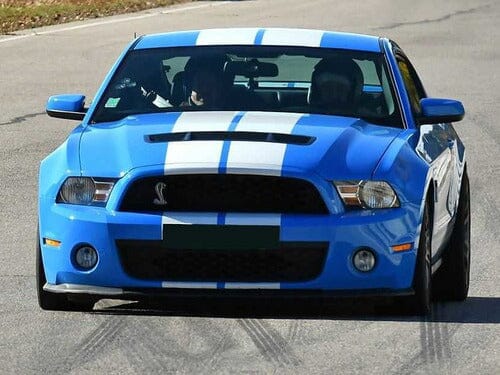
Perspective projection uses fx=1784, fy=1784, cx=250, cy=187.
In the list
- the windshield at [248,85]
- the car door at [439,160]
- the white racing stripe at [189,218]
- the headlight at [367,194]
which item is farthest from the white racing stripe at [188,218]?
the windshield at [248,85]

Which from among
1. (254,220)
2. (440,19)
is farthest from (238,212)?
(440,19)

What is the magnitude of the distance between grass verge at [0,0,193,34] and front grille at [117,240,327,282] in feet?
60.8

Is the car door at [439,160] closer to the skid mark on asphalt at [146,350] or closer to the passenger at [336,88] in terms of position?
the passenger at [336,88]

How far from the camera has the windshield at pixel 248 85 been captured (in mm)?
8758

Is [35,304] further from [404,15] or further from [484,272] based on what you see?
[404,15]

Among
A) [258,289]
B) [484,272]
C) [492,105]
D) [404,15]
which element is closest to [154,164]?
[258,289]

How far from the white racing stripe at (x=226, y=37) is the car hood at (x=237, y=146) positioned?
93 centimetres

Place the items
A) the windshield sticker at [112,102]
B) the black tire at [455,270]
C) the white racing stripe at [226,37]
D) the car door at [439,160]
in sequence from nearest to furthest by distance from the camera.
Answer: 1. the car door at [439,160]
2. the black tire at [455,270]
3. the windshield sticker at [112,102]
4. the white racing stripe at [226,37]

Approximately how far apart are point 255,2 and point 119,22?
559cm

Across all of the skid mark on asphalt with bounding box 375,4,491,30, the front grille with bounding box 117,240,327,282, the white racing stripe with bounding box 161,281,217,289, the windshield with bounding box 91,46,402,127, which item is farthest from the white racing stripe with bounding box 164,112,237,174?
the skid mark on asphalt with bounding box 375,4,491,30

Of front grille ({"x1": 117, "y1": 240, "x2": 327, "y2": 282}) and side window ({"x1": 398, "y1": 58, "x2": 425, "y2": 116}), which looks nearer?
front grille ({"x1": 117, "y1": 240, "x2": 327, "y2": 282})

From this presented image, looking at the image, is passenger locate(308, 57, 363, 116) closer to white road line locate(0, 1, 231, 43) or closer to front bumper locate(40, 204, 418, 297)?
front bumper locate(40, 204, 418, 297)

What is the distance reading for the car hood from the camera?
24.9ft

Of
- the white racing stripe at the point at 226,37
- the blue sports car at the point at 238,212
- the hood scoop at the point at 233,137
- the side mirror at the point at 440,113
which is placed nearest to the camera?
the blue sports car at the point at 238,212
